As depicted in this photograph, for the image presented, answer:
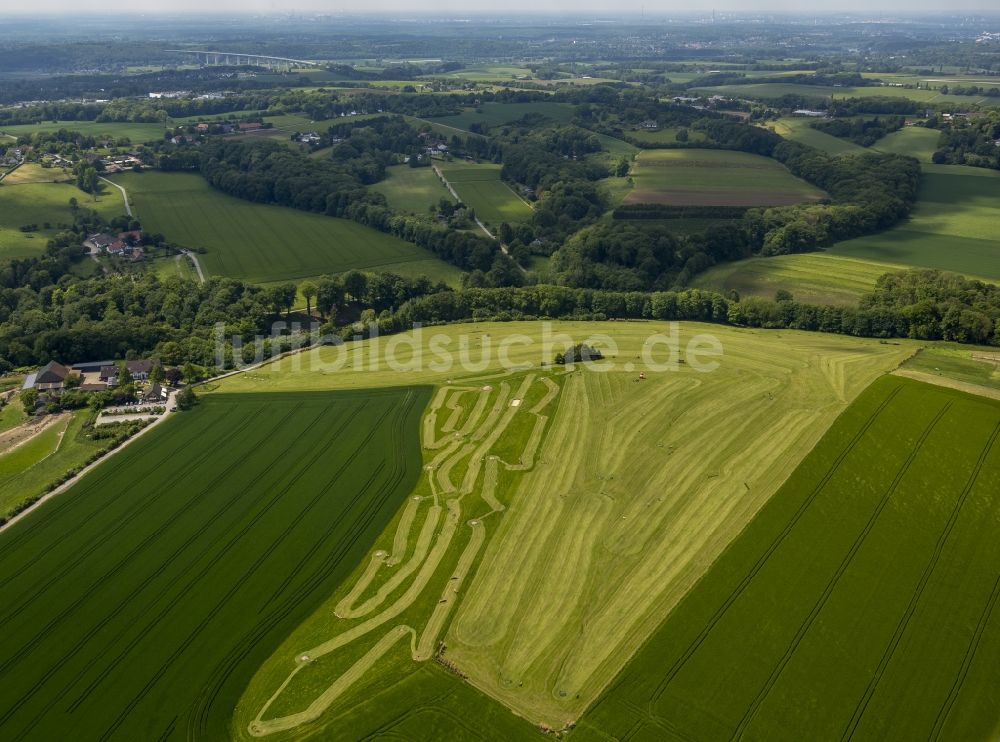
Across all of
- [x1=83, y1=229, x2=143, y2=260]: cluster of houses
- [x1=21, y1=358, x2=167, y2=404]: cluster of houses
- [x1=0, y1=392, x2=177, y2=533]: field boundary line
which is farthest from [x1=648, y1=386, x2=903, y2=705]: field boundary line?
[x1=83, y1=229, x2=143, y2=260]: cluster of houses

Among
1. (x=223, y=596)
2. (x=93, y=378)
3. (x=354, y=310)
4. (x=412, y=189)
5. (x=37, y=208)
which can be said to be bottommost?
(x=354, y=310)

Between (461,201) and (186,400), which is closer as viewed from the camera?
(186,400)

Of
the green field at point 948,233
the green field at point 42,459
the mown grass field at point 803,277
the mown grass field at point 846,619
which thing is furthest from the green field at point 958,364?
the green field at point 42,459

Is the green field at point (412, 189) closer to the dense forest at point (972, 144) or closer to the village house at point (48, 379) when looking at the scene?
the village house at point (48, 379)

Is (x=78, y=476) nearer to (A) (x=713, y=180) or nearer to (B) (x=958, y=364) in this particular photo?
(B) (x=958, y=364)

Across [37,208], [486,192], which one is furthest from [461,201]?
[37,208]

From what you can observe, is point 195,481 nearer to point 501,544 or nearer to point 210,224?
point 501,544
